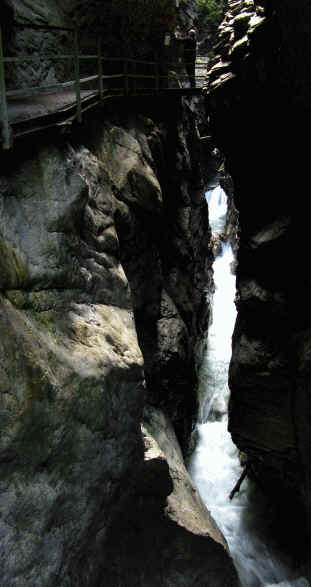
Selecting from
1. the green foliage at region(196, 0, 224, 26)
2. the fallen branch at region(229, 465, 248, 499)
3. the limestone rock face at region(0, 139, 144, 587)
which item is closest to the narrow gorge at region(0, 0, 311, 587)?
the limestone rock face at region(0, 139, 144, 587)

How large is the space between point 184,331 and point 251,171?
17.3ft

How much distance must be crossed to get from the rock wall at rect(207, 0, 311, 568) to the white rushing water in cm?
107

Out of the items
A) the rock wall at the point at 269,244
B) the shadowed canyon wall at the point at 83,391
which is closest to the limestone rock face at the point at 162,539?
the shadowed canyon wall at the point at 83,391

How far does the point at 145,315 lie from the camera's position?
34.4ft

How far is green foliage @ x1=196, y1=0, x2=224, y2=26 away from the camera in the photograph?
114 ft

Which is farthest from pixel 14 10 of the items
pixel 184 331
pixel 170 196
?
pixel 184 331

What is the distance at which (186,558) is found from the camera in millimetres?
7250

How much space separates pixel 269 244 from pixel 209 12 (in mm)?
32580

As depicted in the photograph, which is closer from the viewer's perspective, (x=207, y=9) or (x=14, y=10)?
(x=14, y=10)

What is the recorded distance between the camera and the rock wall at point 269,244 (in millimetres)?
10555

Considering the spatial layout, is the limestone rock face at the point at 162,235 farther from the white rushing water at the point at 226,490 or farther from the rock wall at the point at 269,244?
the white rushing water at the point at 226,490

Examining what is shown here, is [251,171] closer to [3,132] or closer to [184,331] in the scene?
[184,331]

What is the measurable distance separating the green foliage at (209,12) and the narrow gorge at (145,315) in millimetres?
24906

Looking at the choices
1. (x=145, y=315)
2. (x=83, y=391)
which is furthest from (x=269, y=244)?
(x=83, y=391)
